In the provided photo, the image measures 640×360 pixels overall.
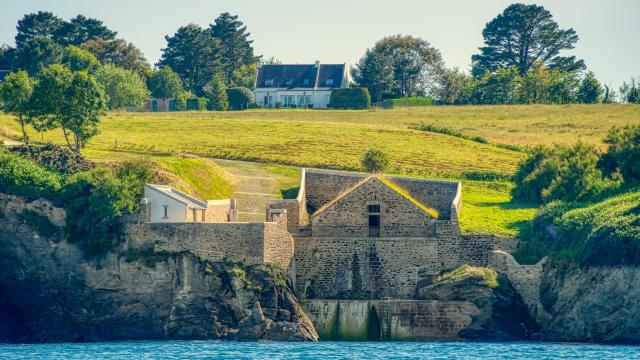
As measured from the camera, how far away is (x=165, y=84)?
151 metres

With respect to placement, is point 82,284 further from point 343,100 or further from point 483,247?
point 343,100

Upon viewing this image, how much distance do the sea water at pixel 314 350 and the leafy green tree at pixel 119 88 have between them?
2600 inches

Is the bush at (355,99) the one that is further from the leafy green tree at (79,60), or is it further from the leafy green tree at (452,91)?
the leafy green tree at (79,60)

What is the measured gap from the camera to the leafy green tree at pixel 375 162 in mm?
97250

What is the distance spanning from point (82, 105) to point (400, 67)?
5916 centimetres

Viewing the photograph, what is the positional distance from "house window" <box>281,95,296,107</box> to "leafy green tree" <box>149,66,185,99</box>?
10911mm

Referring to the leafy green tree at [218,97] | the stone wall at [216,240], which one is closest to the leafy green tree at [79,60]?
the leafy green tree at [218,97]

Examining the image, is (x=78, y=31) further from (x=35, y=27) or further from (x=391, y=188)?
(x=391, y=188)

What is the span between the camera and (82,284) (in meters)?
79.7

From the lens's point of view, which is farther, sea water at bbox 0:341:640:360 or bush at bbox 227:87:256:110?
bush at bbox 227:87:256:110

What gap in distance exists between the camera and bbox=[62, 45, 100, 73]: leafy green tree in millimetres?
145375

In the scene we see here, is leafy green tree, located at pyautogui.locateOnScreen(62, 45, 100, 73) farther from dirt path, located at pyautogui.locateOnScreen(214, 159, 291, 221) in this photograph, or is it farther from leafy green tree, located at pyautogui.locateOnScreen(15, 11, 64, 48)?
dirt path, located at pyautogui.locateOnScreen(214, 159, 291, 221)

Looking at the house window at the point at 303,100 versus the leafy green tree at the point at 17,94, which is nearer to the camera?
the leafy green tree at the point at 17,94

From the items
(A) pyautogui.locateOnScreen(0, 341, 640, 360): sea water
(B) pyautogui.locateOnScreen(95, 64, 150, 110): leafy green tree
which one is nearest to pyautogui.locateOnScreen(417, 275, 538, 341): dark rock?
(A) pyautogui.locateOnScreen(0, 341, 640, 360): sea water
